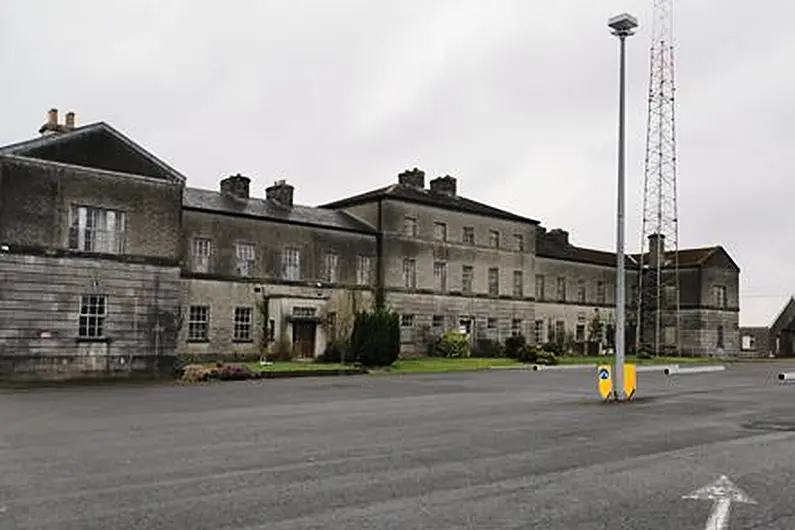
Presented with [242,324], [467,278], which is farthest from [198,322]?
[467,278]

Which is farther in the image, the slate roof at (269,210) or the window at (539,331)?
the window at (539,331)

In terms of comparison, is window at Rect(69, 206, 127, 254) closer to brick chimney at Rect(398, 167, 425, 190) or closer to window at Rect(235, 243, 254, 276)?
window at Rect(235, 243, 254, 276)

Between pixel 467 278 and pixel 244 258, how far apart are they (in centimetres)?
1642

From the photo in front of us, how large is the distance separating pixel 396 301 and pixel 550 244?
21730mm

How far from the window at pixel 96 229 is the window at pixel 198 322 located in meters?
8.27

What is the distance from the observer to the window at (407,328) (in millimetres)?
48469

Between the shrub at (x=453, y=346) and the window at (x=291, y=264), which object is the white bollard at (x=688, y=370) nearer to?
the shrub at (x=453, y=346)

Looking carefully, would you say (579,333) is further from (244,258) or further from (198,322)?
(198,322)

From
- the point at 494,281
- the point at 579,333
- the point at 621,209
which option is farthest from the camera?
the point at 579,333

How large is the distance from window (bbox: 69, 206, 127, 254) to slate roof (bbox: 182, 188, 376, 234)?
27.2 feet

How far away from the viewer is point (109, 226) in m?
31.7

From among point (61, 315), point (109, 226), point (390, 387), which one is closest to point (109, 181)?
point (109, 226)

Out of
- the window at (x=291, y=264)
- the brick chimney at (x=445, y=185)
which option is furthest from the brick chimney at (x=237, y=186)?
the brick chimney at (x=445, y=185)

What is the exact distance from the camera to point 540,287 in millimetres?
59844
